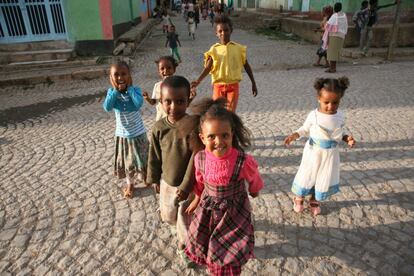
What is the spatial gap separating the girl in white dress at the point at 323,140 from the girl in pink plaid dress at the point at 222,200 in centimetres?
87

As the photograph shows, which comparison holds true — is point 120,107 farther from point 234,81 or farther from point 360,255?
point 360,255

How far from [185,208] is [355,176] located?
2390 millimetres

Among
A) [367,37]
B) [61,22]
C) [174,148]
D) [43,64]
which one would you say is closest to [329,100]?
[174,148]

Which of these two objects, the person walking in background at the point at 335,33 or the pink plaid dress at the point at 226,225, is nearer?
the pink plaid dress at the point at 226,225

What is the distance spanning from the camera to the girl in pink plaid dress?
1899 millimetres

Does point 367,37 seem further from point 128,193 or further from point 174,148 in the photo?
point 174,148

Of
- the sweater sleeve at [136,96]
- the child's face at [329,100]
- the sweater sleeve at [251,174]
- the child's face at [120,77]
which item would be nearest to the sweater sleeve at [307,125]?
the child's face at [329,100]

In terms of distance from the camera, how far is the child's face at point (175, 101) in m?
2.16

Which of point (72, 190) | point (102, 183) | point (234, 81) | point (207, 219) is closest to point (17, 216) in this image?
point (72, 190)

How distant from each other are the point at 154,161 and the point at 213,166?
2.19 feet

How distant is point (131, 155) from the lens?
3260mm

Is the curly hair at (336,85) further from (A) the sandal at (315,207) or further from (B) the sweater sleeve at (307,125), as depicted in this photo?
(A) the sandal at (315,207)

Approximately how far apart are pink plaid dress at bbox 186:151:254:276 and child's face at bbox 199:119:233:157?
14cm

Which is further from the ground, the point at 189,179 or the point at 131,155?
the point at 189,179
